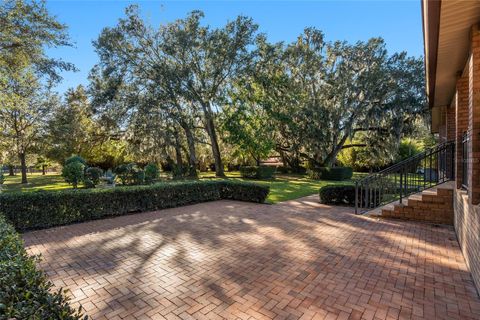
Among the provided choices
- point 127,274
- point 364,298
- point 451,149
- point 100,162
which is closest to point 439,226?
point 451,149

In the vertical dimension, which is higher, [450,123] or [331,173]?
[450,123]

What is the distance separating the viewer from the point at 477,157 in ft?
11.7

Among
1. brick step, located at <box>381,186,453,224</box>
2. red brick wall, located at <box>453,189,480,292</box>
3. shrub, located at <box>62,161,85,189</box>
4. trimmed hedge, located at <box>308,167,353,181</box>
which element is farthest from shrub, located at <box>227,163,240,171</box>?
red brick wall, located at <box>453,189,480,292</box>

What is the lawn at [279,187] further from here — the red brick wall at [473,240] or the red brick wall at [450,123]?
the red brick wall at [473,240]

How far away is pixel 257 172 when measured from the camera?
21141 millimetres

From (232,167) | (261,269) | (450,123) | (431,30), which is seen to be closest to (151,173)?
(261,269)

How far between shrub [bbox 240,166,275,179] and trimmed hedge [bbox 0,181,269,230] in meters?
10.1

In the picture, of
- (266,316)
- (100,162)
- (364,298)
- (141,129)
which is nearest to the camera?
(266,316)

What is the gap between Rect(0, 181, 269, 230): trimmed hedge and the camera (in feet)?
20.8

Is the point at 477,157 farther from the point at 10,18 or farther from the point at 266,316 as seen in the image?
the point at 10,18

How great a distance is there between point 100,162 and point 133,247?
2838 centimetres

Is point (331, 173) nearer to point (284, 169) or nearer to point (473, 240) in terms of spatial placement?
point (284, 169)

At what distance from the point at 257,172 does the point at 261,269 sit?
17051 millimetres

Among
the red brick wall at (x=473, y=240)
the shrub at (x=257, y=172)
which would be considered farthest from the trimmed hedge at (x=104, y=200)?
the shrub at (x=257, y=172)
